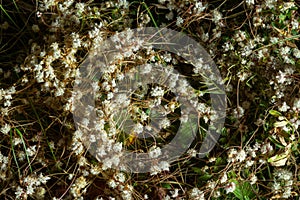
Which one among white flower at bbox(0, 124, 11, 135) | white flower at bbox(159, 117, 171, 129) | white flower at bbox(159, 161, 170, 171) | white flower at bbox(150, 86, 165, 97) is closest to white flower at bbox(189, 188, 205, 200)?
white flower at bbox(159, 161, 170, 171)

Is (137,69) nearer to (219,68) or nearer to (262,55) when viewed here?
(219,68)

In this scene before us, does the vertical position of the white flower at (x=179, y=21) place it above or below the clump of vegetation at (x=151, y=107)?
above

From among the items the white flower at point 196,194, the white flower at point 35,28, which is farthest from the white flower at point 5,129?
the white flower at point 196,194

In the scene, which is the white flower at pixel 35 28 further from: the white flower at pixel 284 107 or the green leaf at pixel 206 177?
the white flower at pixel 284 107

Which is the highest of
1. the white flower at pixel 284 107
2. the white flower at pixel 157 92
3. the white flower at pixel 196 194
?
the white flower at pixel 157 92

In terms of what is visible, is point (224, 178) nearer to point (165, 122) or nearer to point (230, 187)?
point (230, 187)

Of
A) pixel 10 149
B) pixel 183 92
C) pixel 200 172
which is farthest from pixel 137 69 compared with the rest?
pixel 10 149

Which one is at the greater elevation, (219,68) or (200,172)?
(219,68)

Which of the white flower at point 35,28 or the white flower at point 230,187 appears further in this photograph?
the white flower at point 35,28

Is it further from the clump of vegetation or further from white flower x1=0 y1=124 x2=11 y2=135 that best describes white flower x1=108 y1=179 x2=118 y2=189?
white flower x1=0 y1=124 x2=11 y2=135
